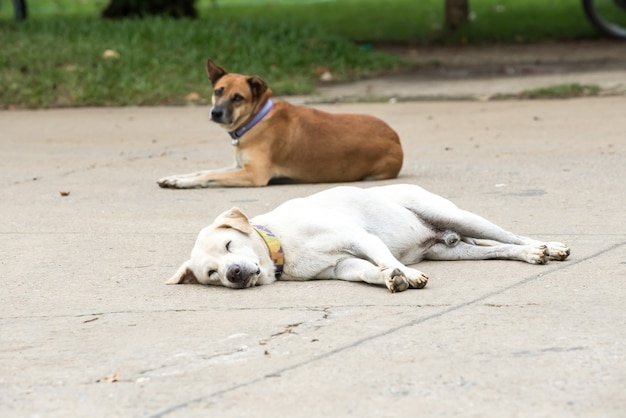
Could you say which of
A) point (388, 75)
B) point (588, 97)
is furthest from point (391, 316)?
point (388, 75)

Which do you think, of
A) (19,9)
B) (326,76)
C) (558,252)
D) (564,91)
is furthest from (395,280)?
(19,9)

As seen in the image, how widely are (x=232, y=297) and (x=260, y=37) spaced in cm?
1120

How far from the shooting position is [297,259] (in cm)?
596

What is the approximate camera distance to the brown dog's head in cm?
936

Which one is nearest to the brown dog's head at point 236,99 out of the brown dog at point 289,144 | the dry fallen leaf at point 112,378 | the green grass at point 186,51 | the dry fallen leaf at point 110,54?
the brown dog at point 289,144

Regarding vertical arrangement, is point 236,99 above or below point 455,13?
above

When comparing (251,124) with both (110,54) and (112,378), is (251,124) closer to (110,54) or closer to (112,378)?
(112,378)

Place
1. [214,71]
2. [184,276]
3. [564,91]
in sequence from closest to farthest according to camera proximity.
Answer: [184,276], [214,71], [564,91]

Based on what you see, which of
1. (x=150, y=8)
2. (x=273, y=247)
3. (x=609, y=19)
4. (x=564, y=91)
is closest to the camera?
(x=273, y=247)

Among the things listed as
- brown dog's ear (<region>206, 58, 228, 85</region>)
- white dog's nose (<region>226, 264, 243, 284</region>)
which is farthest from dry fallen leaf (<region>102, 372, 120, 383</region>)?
brown dog's ear (<region>206, 58, 228, 85</region>)

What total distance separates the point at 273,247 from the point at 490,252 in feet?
4.01

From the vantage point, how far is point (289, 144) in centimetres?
937

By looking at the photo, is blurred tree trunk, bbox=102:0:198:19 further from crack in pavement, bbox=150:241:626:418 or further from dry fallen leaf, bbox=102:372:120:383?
dry fallen leaf, bbox=102:372:120:383

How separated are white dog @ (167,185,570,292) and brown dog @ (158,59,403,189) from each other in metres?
2.69
